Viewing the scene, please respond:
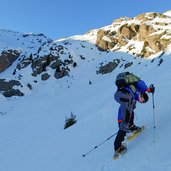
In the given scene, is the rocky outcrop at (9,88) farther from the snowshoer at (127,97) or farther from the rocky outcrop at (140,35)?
the snowshoer at (127,97)

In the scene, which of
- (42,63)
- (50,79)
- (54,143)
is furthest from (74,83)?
(54,143)

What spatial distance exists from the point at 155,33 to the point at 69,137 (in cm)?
4555

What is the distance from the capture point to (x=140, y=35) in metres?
59.4

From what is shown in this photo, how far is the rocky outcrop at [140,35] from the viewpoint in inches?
2026

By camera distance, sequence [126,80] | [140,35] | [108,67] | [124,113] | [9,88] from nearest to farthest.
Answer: [126,80] → [124,113] → [9,88] → [108,67] → [140,35]

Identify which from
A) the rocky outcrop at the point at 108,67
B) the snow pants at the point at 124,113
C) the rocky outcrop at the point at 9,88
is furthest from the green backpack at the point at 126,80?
the rocky outcrop at the point at 9,88

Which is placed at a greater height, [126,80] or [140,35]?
[140,35]

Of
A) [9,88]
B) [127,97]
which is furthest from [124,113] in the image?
[9,88]

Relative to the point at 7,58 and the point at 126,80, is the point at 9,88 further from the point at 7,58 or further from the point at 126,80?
the point at 126,80

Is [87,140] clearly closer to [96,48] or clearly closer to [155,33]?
[155,33]

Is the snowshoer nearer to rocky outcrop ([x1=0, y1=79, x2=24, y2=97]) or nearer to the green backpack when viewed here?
the green backpack

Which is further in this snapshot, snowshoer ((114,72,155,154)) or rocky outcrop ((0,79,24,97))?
rocky outcrop ((0,79,24,97))

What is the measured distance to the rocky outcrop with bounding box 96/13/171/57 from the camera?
5147 centimetres

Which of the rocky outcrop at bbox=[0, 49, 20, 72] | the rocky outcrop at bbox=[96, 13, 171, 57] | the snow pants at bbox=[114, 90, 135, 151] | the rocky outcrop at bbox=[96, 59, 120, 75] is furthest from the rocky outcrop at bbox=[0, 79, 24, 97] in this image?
the snow pants at bbox=[114, 90, 135, 151]
